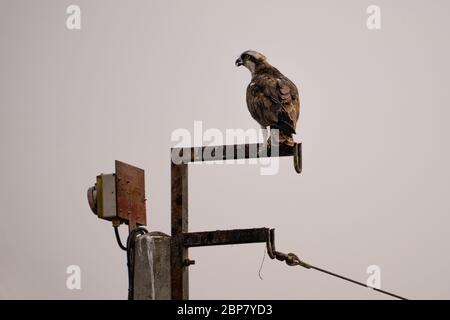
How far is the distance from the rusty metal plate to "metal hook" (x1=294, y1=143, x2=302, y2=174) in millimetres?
1695

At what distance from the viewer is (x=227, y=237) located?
9484 mm

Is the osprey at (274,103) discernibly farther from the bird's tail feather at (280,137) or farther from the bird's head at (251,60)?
the bird's head at (251,60)

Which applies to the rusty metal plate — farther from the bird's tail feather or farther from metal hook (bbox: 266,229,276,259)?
metal hook (bbox: 266,229,276,259)

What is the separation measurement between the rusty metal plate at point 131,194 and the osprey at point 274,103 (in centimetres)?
162

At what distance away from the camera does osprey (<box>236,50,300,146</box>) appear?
40.6ft

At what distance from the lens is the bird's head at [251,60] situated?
14.8 meters

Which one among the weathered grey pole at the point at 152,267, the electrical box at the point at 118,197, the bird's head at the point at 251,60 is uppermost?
the bird's head at the point at 251,60

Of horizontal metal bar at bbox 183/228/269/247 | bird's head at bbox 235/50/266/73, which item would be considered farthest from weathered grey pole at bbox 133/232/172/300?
bird's head at bbox 235/50/266/73

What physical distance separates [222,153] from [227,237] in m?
0.75

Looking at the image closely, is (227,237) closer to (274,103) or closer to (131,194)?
(131,194)

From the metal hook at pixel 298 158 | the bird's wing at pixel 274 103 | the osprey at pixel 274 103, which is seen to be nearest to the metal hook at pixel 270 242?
the metal hook at pixel 298 158

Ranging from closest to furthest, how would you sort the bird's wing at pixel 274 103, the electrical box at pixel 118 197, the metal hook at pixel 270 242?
the metal hook at pixel 270 242 < the electrical box at pixel 118 197 < the bird's wing at pixel 274 103

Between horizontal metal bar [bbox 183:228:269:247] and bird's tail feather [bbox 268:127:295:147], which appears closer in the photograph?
horizontal metal bar [bbox 183:228:269:247]
